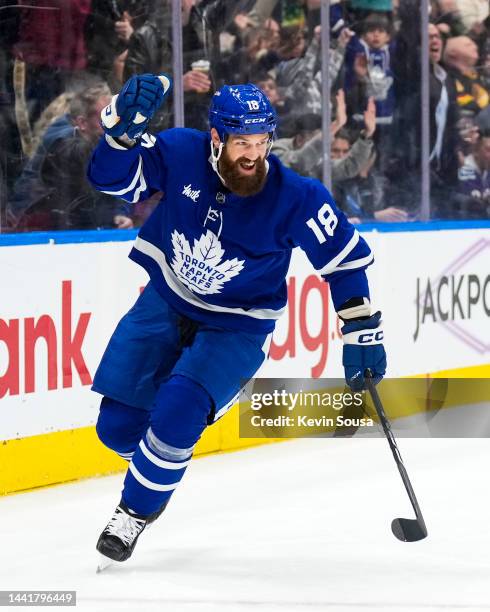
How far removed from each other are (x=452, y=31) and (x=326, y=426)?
2.04 m

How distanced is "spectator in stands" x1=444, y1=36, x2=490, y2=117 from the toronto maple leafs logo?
11.3 ft

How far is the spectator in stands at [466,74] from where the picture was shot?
702 cm

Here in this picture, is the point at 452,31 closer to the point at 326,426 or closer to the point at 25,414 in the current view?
the point at 326,426

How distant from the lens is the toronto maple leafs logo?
3.80 meters

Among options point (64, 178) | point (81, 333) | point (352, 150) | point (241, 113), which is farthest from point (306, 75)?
point (241, 113)

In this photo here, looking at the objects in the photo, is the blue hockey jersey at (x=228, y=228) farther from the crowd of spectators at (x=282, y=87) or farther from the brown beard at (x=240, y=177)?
the crowd of spectators at (x=282, y=87)

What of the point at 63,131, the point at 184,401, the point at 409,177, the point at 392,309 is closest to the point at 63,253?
the point at 63,131

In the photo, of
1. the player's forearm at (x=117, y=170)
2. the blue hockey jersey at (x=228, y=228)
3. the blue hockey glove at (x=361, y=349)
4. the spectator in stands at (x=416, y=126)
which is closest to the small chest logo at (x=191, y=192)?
the blue hockey jersey at (x=228, y=228)

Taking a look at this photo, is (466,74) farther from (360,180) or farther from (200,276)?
(200,276)

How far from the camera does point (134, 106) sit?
3521 mm

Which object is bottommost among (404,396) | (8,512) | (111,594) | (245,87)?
(404,396)

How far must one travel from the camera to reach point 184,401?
12.2ft

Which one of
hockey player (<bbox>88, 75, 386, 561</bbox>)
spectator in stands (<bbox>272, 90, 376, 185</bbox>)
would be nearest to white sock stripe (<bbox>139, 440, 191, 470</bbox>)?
hockey player (<bbox>88, 75, 386, 561</bbox>)

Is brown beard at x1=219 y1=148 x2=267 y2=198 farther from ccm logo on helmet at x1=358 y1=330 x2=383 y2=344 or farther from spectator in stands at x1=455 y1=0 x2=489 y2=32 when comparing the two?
spectator in stands at x1=455 y1=0 x2=489 y2=32
